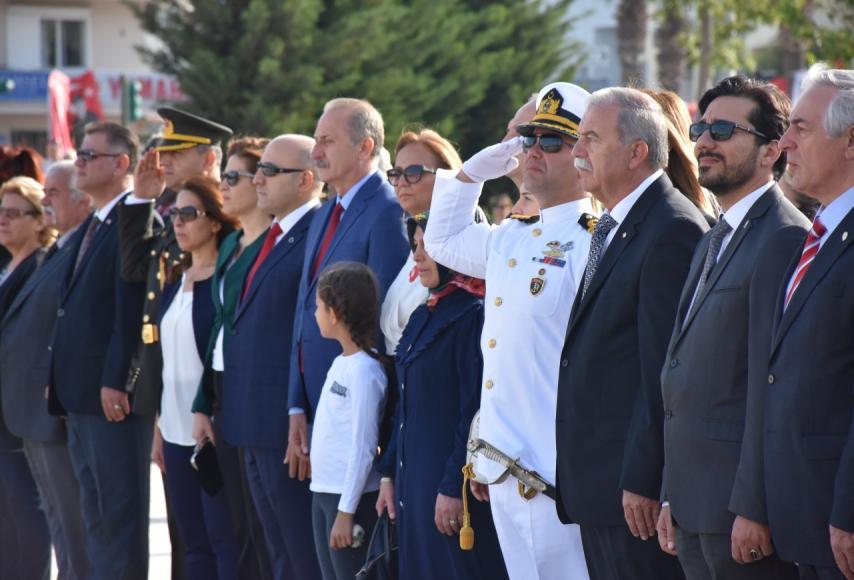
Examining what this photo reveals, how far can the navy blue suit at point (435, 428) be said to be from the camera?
5.42 meters

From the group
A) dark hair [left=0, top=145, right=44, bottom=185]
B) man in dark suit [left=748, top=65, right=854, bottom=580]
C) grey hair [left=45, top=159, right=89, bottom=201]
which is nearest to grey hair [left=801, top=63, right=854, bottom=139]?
man in dark suit [left=748, top=65, right=854, bottom=580]

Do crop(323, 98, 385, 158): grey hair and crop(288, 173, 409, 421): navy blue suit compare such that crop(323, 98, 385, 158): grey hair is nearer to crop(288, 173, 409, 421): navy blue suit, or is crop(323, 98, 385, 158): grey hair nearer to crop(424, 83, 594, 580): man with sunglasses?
crop(288, 173, 409, 421): navy blue suit

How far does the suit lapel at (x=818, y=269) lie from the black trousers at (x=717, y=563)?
64 cm

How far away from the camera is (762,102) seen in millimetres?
4383

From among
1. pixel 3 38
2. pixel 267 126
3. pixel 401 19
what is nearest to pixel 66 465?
pixel 267 126

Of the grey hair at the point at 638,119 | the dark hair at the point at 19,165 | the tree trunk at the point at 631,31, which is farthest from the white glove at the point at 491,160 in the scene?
the tree trunk at the point at 631,31

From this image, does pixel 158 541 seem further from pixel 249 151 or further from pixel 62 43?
pixel 62 43

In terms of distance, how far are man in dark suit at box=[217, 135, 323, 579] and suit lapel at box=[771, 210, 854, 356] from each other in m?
3.25

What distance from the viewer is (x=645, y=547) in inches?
179

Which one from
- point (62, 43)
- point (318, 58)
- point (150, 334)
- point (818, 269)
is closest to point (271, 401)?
point (150, 334)

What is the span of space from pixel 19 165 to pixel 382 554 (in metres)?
5.30

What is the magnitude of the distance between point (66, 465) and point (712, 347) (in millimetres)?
4730

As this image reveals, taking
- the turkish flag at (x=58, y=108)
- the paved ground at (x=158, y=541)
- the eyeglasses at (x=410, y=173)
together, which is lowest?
the paved ground at (x=158, y=541)

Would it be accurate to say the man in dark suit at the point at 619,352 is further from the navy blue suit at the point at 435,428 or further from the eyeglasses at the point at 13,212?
the eyeglasses at the point at 13,212
